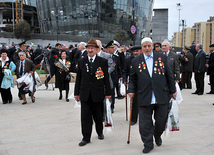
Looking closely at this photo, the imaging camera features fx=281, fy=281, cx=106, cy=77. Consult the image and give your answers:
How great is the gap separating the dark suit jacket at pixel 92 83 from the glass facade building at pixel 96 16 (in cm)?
5231

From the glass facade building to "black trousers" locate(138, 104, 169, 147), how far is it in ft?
174

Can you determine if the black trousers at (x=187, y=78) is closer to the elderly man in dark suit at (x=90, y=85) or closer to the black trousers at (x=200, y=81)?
the black trousers at (x=200, y=81)

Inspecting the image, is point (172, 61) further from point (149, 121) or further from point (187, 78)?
point (187, 78)

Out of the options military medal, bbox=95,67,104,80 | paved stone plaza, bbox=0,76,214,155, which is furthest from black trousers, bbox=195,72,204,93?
military medal, bbox=95,67,104,80

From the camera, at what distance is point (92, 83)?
5.17 meters

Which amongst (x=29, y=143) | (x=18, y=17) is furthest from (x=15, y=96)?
(x=18, y=17)

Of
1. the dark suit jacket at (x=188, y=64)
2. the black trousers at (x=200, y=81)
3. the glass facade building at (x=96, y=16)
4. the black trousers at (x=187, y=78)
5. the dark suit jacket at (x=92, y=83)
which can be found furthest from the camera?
the glass facade building at (x=96, y=16)

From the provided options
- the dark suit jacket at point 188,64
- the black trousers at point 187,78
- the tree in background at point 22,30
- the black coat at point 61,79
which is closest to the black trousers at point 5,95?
the black coat at point 61,79

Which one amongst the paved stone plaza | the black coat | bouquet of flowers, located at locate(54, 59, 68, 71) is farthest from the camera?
the black coat

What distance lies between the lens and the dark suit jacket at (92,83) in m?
5.16

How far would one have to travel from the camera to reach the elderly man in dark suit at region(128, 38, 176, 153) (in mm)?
4641

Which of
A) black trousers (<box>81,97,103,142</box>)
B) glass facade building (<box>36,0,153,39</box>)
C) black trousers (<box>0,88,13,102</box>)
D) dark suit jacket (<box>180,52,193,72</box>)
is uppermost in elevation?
glass facade building (<box>36,0,153,39</box>)

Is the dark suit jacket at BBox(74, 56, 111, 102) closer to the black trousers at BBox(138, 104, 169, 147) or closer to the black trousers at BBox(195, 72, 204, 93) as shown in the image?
the black trousers at BBox(138, 104, 169, 147)

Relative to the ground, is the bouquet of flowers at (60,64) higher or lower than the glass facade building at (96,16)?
lower
